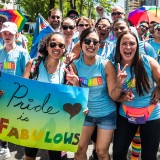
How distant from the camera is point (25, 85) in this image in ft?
10.7

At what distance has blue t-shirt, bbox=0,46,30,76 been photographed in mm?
4188

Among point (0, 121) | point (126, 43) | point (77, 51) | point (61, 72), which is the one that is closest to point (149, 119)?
point (126, 43)

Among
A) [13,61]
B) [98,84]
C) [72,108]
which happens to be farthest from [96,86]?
[13,61]

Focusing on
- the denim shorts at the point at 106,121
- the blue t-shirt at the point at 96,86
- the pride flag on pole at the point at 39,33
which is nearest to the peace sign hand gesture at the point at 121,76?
the blue t-shirt at the point at 96,86

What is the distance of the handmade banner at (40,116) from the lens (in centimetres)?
325

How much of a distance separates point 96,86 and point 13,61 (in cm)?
150

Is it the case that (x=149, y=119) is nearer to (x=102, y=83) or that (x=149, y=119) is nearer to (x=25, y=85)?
(x=102, y=83)

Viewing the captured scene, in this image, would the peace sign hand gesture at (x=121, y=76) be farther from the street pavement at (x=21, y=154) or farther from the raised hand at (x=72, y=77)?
the street pavement at (x=21, y=154)

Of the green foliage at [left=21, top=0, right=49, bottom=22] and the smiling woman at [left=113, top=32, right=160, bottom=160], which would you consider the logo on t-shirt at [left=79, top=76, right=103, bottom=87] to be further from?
the green foliage at [left=21, top=0, right=49, bottom=22]

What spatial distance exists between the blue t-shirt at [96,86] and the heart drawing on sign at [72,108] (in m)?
0.15

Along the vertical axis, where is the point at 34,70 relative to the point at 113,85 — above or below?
above

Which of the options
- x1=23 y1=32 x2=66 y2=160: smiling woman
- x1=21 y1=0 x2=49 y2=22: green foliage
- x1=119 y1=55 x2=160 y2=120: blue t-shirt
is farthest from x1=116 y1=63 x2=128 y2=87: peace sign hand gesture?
x1=21 y1=0 x2=49 y2=22: green foliage

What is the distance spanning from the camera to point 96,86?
10.7ft

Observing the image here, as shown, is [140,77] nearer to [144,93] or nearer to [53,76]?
[144,93]
